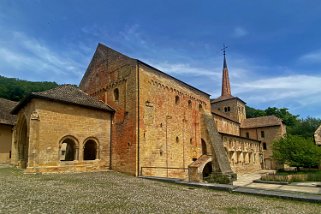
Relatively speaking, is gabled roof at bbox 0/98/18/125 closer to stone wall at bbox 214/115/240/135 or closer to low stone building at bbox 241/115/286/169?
stone wall at bbox 214/115/240/135

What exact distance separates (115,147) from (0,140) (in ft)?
46.1

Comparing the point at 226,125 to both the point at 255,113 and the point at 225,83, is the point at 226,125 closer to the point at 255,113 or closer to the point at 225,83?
the point at 225,83

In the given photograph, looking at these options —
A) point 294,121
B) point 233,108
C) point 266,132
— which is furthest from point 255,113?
point 266,132

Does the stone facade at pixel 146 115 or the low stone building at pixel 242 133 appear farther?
the low stone building at pixel 242 133

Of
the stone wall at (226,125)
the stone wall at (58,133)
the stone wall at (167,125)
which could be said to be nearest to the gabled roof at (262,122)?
the stone wall at (226,125)

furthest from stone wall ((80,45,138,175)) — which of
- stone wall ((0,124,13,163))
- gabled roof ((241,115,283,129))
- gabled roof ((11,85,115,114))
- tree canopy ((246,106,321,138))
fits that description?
tree canopy ((246,106,321,138))

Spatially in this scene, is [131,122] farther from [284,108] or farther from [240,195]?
[284,108]

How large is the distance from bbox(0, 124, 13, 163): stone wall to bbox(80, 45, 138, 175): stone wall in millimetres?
10516

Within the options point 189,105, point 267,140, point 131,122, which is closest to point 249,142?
point 267,140

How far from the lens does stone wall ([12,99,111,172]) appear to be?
46.7 feet

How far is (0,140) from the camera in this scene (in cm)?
2362

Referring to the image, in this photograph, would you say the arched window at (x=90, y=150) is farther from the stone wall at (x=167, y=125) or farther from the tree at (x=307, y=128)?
the tree at (x=307, y=128)

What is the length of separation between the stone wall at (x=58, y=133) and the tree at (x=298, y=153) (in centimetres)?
2452

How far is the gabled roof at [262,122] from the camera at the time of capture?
43781mm
